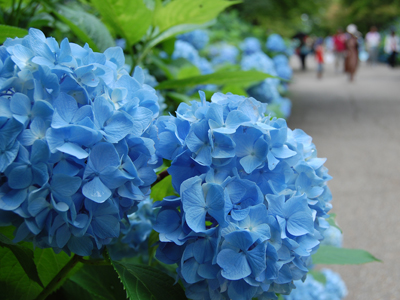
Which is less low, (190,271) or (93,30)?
(93,30)

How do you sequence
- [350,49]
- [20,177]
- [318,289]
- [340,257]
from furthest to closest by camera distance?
[350,49], [318,289], [340,257], [20,177]

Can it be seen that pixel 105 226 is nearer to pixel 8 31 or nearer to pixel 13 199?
pixel 13 199

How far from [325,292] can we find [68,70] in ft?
6.98

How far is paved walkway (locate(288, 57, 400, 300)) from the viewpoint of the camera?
353 centimetres

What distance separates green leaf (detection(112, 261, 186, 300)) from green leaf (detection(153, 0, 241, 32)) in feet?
2.49

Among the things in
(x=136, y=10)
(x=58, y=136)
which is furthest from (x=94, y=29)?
(x=58, y=136)

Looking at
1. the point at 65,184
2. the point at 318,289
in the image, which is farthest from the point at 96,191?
the point at 318,289

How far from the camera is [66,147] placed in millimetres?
471

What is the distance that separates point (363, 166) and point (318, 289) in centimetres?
402

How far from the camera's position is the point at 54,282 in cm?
65

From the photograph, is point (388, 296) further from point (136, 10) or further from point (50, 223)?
point (50, 223)

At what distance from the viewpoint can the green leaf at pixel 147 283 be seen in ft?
1.96

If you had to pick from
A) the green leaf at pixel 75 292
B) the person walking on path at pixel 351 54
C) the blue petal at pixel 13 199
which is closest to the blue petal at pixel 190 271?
the blue petal at pixel 13 199

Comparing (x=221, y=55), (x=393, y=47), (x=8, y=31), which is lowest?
(x=393, y=47)
